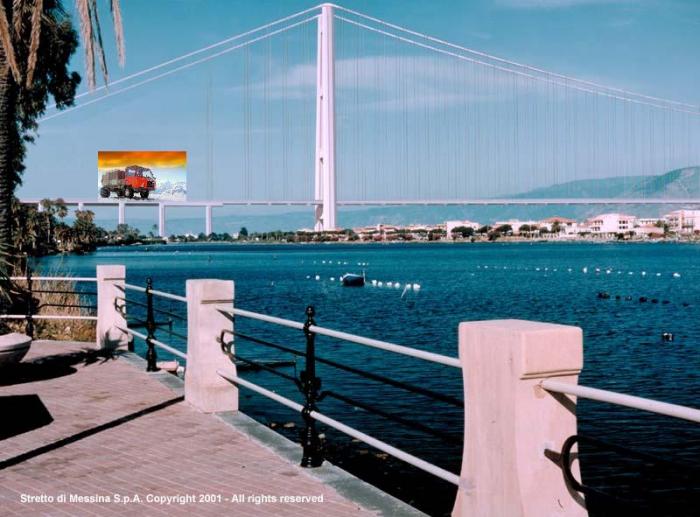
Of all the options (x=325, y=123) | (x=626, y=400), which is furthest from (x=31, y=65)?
(x=325, y=123)

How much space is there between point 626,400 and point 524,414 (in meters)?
0.59

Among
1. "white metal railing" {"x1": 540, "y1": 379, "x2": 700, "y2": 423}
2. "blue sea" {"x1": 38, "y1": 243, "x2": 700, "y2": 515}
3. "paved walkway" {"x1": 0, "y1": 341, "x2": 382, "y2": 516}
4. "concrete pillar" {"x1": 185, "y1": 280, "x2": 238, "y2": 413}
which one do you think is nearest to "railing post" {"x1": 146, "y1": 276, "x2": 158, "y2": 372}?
"paved walkway" {"x1": 0, "y1": 341, "x2": 382, "y2": 516}

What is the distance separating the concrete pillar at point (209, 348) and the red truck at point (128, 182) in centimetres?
9681

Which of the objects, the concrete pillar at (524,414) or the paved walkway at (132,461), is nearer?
the concrete pillar at (524,414)

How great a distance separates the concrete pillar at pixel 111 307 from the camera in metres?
14.2

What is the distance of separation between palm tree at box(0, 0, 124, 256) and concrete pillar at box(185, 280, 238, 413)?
13.0ft

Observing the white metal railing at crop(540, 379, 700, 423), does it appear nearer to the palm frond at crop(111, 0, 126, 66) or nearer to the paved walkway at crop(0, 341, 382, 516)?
the paved walkway at crop(0, 341, 382, 516)

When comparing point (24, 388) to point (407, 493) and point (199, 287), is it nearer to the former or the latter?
point (199, 287)

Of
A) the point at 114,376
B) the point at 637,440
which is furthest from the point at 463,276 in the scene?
the point at 114,376

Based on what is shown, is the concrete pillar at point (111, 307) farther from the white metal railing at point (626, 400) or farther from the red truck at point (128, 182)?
the red truck at point (128, 182)

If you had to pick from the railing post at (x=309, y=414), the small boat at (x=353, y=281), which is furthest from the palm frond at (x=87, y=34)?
the small boat at (x=353, y=281)

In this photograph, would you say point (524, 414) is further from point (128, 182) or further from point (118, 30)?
point (128, 182)

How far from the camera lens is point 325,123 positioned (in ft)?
398

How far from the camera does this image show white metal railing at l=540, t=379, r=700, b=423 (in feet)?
12.6
